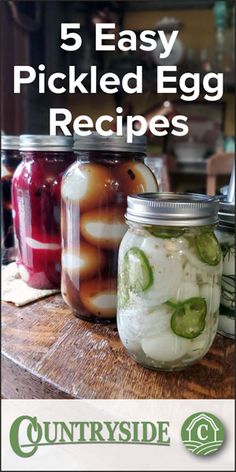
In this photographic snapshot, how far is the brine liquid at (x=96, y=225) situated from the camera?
40 cm

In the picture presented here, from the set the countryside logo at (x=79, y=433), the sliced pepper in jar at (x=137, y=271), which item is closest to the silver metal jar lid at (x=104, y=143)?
the sliced pepper in jar at (x=137, y=271)

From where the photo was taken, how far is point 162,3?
1931 mm

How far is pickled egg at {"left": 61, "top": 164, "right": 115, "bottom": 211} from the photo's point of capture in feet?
1.31

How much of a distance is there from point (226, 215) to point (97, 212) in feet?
0.37

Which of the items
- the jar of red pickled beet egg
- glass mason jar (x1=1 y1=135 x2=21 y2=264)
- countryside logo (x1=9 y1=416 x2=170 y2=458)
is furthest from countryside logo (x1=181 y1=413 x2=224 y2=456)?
glass mason jar (x1=1 y1=135 x2=21 y2=264)

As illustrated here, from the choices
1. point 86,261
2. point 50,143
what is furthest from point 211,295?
point 50,143

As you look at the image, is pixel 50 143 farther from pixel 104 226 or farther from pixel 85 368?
pixel 85 368

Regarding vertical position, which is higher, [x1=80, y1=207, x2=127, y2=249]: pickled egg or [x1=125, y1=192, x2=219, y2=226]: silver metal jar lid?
[x1=125, y1=192, x2=219, y2=226]: silver metal jar lid

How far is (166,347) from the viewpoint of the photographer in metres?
0.33

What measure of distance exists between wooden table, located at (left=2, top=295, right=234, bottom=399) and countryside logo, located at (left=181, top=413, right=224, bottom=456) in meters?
0.02

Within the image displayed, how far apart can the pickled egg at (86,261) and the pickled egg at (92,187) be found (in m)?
0.04

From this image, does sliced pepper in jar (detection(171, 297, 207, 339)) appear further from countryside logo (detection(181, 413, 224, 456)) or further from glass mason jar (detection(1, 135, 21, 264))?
glass mason jar (detection(1, 135, 21, 264))

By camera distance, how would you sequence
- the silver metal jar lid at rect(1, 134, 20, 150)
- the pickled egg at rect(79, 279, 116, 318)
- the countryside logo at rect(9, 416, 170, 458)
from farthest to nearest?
the silver metal jar lid at rect(1, 134, 20, 150) < the pickled egg at rect(79, 279, 116, 318) < the countryside logo at rect(9, 416, 170, 458)

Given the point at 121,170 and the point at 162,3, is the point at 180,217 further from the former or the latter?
the point at 162,3
